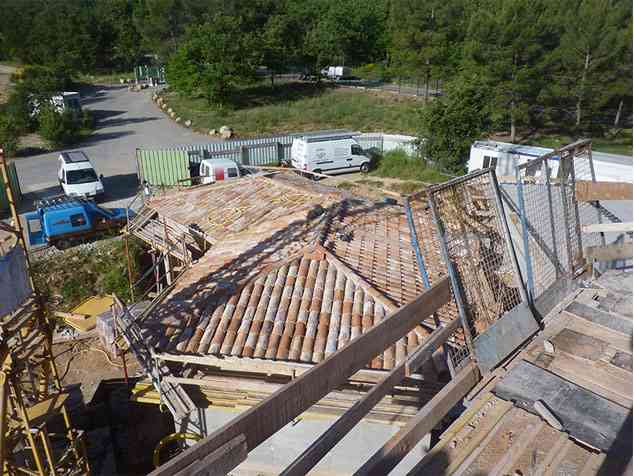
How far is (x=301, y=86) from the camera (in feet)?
178

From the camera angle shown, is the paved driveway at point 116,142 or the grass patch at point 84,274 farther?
the paved driveway at point 116,142

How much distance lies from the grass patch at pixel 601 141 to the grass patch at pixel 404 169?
7.38 m

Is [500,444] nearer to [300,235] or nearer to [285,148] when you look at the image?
[300,235]

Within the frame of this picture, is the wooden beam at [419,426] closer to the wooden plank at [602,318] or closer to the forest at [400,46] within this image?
the wooden plank at [602,318]

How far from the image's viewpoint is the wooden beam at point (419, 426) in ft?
9.27

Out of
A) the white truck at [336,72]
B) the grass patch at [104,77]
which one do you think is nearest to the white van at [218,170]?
the white truck at [336,72]

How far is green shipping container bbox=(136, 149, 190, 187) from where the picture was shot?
25984 millimetres

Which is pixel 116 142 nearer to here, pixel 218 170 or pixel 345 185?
pixel 218 170

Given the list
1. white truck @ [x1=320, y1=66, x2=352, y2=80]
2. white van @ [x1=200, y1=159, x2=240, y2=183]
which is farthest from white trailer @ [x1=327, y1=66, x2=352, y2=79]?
white van @ [x1=200, y1=159, x2=240, y2=183]

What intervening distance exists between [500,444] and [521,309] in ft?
5.80

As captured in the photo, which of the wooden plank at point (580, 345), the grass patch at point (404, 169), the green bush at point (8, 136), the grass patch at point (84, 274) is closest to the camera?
the wooden plank at point (580, 345)

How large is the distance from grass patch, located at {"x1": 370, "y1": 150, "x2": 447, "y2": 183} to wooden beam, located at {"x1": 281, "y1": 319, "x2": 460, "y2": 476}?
2402cm

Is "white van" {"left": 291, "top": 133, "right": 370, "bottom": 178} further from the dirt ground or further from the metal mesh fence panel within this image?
the metal mesh fence panel

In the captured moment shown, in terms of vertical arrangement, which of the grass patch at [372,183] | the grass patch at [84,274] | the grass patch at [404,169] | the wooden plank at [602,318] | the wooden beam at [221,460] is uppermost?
the wooden beam at [221,460]
